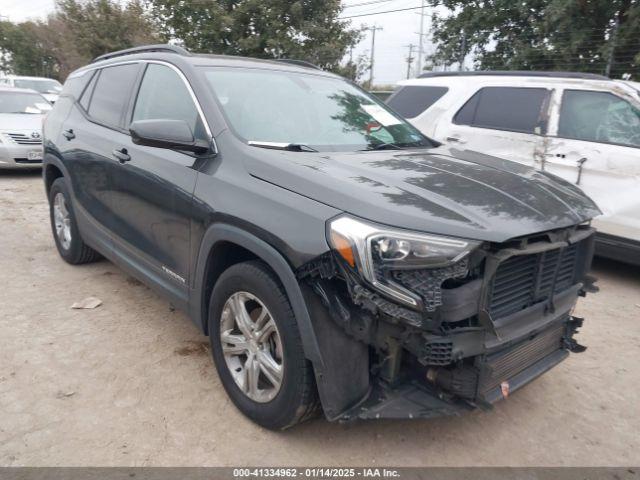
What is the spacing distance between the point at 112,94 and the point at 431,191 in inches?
114

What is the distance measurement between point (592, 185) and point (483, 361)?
3.69 meters

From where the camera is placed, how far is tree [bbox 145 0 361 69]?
13820mm

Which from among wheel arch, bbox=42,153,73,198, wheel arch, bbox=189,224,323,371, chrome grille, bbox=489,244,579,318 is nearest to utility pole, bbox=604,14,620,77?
chrome grille, bbox=489,244,579,318

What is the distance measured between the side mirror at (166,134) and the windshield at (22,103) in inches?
372

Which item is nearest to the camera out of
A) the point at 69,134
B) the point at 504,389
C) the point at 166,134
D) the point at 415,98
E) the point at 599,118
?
the point at 504,389

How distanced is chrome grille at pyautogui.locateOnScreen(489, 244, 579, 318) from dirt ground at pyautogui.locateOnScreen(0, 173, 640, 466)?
77cm

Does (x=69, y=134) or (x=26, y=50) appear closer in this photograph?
(x=69, y=134)

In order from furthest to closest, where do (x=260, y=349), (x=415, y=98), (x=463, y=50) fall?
(x=463, y=50)
(x=415, y=98)
(x=260, y=349)

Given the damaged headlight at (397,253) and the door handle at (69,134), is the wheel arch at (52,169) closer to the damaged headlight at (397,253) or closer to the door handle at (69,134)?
the door handle at (69,134)

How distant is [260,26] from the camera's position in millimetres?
14250

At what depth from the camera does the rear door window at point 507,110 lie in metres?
5.63

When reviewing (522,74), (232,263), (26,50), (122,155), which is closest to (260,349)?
(232,263)

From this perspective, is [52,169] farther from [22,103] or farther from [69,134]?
[22,103]

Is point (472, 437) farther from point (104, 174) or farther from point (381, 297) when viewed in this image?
point (104, 174)
